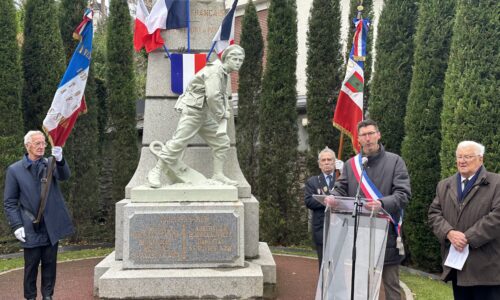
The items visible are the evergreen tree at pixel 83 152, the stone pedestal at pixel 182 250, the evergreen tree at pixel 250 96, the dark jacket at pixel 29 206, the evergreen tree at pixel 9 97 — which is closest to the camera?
the dark jacket at pixel 29 206

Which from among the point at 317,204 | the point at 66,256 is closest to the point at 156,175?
the point at 317,204

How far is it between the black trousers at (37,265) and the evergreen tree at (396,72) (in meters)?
5.61

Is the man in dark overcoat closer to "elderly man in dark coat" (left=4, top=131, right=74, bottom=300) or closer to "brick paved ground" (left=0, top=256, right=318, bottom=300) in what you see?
"brick paved ground" (left=0, top=256, right=318, bottom=300)

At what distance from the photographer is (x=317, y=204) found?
4.94 meters

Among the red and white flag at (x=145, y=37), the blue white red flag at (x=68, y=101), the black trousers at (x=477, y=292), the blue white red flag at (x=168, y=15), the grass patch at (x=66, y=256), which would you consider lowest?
the grass patch at (x=66, y=256)

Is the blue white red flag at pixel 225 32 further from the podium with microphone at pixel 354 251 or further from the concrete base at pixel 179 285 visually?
the podium with microphone at pixel 354 251

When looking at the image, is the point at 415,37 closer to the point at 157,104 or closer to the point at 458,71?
the point at 458,71

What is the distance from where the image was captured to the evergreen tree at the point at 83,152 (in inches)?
372

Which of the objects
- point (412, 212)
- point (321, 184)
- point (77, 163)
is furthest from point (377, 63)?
point (77, 163)

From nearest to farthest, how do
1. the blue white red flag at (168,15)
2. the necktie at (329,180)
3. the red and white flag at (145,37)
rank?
1. the necktie at (329,180)
2. the blue white red flag at (168,15)
3. the red and white flag at (145,37)

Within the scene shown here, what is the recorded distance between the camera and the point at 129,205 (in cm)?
465

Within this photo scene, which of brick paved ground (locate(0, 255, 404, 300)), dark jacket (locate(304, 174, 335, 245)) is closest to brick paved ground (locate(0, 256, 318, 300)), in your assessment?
brick paved ground (locate(0, 255, 404, 300))

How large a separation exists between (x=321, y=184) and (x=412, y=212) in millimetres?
2645

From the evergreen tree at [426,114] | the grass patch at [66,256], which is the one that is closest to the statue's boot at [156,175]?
the grass patch at [66,256]
